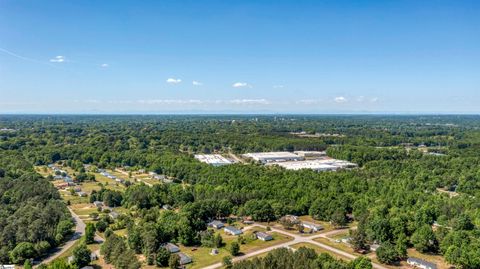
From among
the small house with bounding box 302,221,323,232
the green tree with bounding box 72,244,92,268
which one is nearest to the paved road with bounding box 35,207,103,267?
the green tree with bounding box 72,244,92,268

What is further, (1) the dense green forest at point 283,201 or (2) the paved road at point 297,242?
(1) the dense green forest at point 283,201

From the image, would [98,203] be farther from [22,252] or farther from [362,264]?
[362,264]

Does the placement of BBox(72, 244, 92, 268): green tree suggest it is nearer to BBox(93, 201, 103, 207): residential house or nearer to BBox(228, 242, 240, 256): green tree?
BBox(228, 242, 240, 256): green tree

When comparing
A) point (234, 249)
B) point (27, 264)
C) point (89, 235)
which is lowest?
point (234, 249)

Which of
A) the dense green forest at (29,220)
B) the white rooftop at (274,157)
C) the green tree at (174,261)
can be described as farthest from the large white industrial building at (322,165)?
the green tree at (174,261)

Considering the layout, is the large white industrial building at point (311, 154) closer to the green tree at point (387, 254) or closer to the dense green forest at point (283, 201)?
the dense green forest at point (283, 201)

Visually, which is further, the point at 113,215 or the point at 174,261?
the point at 113,215

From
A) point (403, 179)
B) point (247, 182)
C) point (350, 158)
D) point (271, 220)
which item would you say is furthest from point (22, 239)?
point (350, 158)

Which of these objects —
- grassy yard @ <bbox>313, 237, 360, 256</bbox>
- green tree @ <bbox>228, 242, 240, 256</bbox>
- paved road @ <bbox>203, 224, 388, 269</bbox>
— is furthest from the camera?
grassy yard @ <bbox>313, 237, 360, 256</bbox>

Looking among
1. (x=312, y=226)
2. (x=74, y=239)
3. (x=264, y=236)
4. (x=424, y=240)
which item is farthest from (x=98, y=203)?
(x=424, y=240)

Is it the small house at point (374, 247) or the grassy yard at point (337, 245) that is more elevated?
the small house at point (374, 247)
